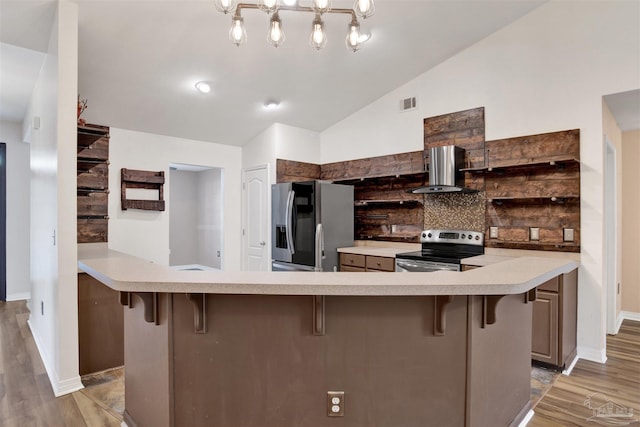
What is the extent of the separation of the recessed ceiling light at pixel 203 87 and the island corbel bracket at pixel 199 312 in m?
2.72

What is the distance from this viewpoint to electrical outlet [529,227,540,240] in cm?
335

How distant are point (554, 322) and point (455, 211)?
56.8 inches

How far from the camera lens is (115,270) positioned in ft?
6.06

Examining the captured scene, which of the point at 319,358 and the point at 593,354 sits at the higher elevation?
the point at 319,358

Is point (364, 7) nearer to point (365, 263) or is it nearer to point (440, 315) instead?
point (440, 315)

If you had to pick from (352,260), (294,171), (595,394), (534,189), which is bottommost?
(595,394)

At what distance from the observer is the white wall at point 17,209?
4.99 meters

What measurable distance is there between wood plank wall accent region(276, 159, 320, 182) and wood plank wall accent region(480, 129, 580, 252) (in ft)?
7.45

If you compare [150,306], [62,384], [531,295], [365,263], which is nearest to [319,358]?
[150,306]

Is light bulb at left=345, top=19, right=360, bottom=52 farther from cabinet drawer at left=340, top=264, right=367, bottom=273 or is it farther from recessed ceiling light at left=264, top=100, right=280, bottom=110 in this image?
cabinet drawer at left=340, top=264, right=367, bottom=273

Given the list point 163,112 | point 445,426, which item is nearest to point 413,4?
point 163,112

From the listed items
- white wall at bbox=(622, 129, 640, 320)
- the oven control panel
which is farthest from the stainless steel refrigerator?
white wall at bbox=(622, 129, 640, 320)

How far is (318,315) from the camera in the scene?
1.62 meters

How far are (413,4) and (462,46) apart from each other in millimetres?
1013
